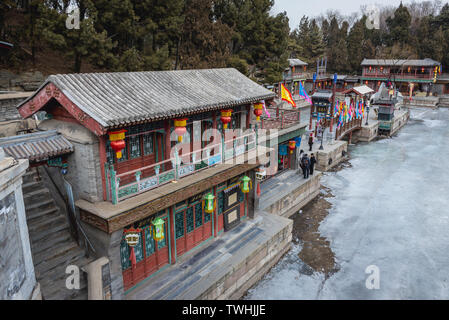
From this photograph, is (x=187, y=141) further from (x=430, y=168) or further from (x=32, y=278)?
(x=430, y=168)

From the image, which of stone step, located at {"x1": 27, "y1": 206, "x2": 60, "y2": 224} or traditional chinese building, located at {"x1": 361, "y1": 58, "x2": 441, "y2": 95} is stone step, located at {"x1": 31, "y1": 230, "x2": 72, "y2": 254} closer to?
stone step, located at {"x1": 27, "y1": 206, "x2": 60, "y2": 224}

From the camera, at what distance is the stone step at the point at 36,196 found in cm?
1025

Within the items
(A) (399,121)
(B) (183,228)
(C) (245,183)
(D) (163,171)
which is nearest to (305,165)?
(C) (245,183)

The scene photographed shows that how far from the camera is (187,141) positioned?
12617mm

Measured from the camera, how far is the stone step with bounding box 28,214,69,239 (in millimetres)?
9664

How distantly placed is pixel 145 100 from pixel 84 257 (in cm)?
506

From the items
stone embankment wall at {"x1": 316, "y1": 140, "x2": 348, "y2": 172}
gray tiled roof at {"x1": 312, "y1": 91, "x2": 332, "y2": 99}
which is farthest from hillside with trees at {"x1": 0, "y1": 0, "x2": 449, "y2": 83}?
stone embankment wall at {"x1": 316, "y1": 140, "x2": 348, "y2": 172}

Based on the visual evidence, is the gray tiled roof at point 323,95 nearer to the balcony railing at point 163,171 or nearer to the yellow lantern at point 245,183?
the balcony railing at point 163,171

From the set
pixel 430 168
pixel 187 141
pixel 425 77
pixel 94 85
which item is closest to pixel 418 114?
pixel 425 77

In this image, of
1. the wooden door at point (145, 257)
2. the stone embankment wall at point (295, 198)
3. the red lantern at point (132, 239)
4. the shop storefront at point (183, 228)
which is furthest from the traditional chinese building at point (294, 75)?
the red lantern at point (132, 239)

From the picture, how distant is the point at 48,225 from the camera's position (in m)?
10.0

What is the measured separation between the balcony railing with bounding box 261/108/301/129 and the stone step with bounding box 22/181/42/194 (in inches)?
459

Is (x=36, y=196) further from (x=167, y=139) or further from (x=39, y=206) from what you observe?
(x=167, y=139)

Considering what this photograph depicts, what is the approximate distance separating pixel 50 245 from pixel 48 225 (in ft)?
2.23
